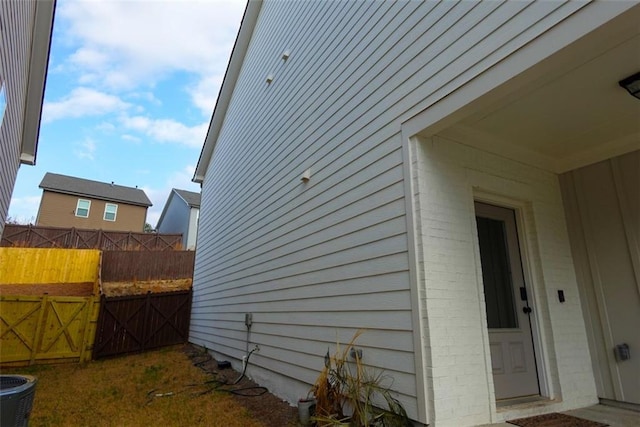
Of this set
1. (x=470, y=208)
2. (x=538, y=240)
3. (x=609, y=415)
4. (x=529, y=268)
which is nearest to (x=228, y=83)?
(x=470, y=208)

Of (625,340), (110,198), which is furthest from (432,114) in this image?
(110,198)

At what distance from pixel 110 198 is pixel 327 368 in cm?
2440

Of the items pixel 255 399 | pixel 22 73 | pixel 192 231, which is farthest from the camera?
pixel 192 231

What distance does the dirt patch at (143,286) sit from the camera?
41.5ft

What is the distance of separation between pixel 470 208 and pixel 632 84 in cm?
147

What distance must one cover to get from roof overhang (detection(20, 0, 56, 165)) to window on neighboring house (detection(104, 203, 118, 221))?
1565 centimetres

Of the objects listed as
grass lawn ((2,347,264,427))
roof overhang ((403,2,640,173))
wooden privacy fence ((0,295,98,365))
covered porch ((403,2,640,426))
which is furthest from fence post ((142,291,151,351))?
roof overhang ((403,2,640,173))

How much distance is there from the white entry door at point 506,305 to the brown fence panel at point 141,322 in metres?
9.61

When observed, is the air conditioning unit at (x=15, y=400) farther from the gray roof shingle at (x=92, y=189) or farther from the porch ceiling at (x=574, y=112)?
the gray roof shingle at (x=92, y=189)

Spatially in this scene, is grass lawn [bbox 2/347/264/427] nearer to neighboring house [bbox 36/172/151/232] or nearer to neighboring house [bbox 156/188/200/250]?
neighboring house [bbox 156/188/200/250]

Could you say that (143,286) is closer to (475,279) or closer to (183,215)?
(183,215)

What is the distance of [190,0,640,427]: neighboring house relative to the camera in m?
2.51

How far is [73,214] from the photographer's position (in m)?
21.9

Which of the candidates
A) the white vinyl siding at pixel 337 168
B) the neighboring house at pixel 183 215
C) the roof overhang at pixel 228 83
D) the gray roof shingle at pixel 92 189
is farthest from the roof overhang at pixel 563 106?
the gray roof shingle at pixel 92 189
